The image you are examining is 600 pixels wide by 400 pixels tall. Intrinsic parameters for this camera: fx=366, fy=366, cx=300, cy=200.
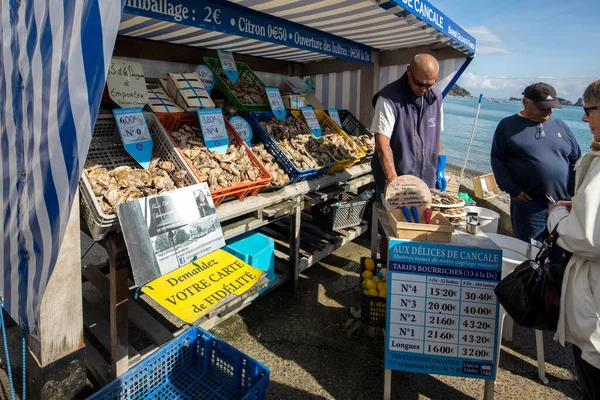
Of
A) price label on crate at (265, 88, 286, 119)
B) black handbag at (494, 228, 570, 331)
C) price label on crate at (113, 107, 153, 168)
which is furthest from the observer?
price label on crate at (265, 88, 286, 119)

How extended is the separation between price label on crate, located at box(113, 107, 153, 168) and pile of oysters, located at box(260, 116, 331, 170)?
4.18 feet

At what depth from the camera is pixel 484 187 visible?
7.45 metres

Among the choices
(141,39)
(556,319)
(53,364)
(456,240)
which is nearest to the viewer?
(556,319)

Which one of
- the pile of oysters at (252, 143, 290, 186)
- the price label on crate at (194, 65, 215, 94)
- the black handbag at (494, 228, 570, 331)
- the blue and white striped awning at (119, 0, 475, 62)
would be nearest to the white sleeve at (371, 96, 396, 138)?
the blue and white striped awning at (119, 0, 475, 62)

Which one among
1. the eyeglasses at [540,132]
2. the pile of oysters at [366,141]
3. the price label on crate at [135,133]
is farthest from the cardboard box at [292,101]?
the eyeglasses at [540,132]

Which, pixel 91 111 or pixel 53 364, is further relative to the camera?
pixel 53 364

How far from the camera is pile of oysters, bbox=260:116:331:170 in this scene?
3617mm

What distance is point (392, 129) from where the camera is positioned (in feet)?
10.2

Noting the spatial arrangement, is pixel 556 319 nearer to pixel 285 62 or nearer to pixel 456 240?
pixel 456 240

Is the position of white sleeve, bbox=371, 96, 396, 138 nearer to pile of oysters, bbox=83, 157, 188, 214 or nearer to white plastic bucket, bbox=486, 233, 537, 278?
white plastic bucket, bbox=486, 233, 537, 278

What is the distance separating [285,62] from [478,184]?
179 inches

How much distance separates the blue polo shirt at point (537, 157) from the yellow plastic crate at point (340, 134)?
4.71ft

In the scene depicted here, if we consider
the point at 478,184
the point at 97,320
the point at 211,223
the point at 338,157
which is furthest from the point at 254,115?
the point at 478,184

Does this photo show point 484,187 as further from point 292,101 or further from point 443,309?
point 443,309
